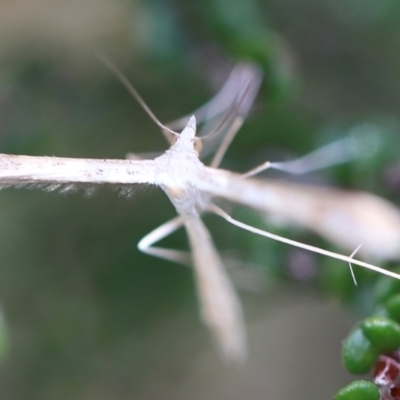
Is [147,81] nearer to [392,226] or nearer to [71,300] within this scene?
[71,300]

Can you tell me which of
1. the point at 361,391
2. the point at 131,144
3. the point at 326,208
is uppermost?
the point at 131,144

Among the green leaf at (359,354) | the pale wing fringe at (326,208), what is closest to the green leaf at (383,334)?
the green leaf at (359,354)

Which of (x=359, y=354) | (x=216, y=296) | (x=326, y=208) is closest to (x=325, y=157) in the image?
(x=326, y=208)

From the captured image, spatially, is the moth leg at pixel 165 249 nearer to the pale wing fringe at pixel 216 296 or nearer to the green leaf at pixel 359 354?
the pale wing fringe at pixel 216 296

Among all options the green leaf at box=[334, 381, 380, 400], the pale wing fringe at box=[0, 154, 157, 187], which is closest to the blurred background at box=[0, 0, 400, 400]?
the pale wing fringe at box=[0, 154, 157, 187]

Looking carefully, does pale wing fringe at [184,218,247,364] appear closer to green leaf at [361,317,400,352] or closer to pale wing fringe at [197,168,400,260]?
pale wing fringe at [197,168,400,260]

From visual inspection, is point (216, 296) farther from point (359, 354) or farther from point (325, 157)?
point (359, 354)

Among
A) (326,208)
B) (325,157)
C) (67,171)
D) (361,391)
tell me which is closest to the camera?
(361,391)
